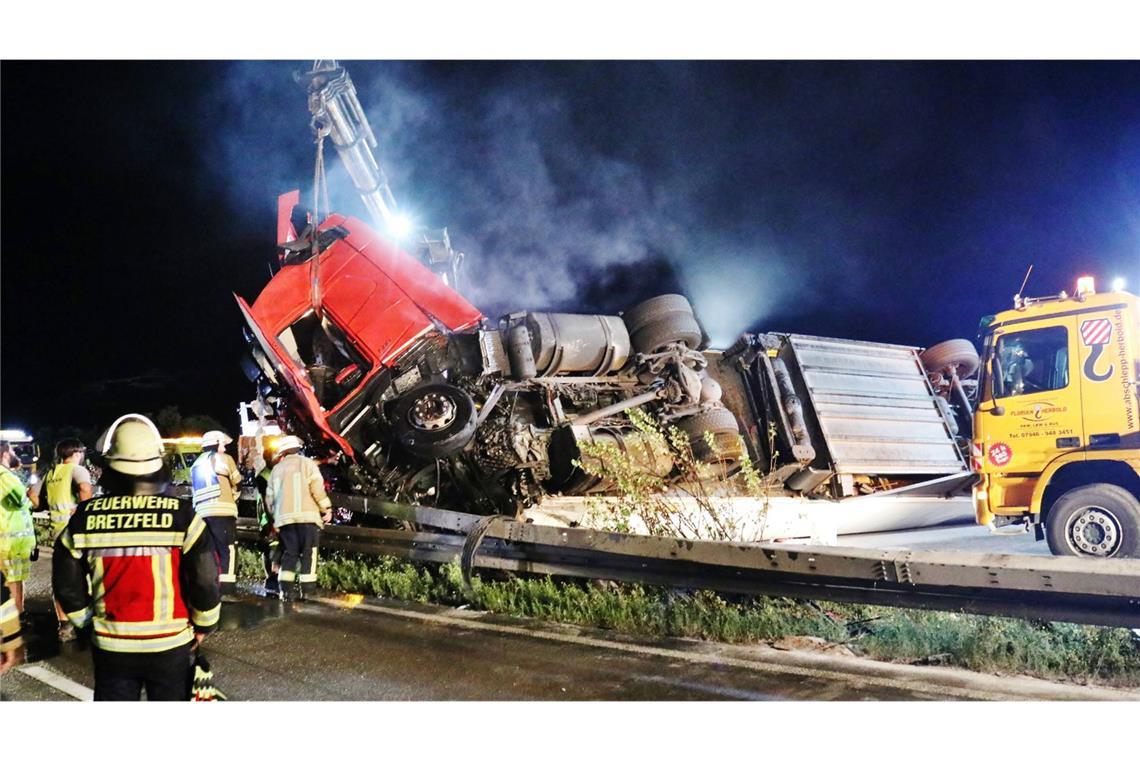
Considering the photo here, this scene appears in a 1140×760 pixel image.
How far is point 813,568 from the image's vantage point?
3605 millimetres

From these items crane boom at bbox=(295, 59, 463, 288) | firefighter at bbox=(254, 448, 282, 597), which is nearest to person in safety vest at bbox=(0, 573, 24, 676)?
firefighter at bbox=(254, 448, 282, 597)

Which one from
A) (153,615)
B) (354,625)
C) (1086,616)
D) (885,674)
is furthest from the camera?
(354,625)

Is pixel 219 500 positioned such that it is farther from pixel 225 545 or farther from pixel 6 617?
pixel 6 617

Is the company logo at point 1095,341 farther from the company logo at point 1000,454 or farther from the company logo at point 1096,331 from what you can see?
the company logo at point 1000,454

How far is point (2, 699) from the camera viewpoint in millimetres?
3531

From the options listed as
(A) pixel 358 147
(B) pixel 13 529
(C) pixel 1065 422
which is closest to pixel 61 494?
(B) pixel 13 529

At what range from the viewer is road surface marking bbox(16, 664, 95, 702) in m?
3.49

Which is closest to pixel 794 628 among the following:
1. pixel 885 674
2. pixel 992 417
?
pixel 885 674

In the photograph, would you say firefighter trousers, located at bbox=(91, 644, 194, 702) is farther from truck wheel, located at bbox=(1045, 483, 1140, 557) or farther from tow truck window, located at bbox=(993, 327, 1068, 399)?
tow truck window, located at bbox=(993, 327, 1068, 399)

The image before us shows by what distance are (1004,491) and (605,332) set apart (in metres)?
3.57

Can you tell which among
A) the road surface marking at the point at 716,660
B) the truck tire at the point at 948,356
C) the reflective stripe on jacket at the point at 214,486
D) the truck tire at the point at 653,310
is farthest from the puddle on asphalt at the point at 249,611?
the truck tire at the point at 948,356

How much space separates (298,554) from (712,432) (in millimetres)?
3697

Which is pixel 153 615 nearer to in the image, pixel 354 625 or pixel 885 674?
pixel 354 625

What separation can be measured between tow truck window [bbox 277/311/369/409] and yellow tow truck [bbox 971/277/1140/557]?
16.7 feet
